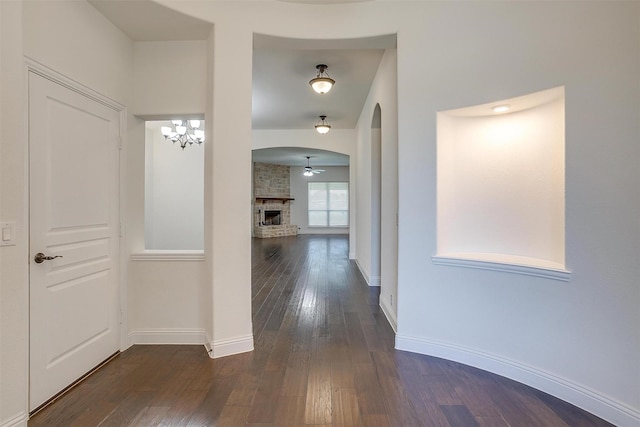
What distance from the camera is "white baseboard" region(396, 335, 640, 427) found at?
1.86m

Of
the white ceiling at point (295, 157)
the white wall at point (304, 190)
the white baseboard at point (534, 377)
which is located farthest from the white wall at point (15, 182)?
the white wall at point (304, 190)

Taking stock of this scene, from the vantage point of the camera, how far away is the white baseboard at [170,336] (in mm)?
2939

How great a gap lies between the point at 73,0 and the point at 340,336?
3.45 metres

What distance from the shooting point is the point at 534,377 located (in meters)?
2.23

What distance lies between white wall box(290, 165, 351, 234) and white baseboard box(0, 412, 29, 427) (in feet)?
38.1

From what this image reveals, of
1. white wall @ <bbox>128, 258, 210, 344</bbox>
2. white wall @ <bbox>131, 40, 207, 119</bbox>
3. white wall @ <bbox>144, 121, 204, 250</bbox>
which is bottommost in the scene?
white wall @ <bbox>128, 258, 210, 344</bbox>

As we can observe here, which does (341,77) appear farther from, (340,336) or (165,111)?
(340,336)

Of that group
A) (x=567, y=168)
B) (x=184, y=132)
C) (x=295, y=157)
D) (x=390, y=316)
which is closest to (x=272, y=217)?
(x=295, y=157)

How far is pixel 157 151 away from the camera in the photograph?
531 centimetres

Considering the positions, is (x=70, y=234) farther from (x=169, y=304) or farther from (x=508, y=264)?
(x=508, y=264)

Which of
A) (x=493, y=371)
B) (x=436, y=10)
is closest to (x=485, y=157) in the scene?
(x=436, y=10)

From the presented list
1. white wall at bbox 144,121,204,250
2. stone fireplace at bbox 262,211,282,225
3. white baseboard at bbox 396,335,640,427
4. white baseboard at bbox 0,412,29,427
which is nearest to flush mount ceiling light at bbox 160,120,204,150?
white wall at bbox 144,121,204,250

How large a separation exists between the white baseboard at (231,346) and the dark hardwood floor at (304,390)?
0.06 m

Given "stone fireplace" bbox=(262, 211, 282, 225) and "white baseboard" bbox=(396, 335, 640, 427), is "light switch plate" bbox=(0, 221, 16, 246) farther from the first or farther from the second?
"stone fireplace" bbox=(262, 211, 282, 225)
